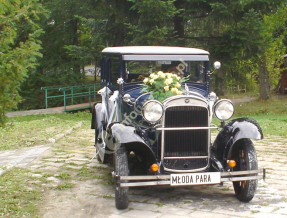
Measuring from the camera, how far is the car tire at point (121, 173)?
213 inches

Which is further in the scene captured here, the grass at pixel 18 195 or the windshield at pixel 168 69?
the windshield at pixel 168 69

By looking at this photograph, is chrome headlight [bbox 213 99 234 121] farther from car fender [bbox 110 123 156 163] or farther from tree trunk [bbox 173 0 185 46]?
tree trunk [bbox 173 0 185 46]

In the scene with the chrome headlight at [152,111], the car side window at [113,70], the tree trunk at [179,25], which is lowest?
the chrome headlight at [152,111]

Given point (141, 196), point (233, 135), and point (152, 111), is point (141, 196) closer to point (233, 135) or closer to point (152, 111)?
point (152, 111)

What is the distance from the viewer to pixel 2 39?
4977 mm

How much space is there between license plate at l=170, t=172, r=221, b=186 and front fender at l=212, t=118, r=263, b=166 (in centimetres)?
57

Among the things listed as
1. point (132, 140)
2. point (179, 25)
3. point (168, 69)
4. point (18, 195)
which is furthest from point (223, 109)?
point (179, 25)

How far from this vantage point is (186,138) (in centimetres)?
576

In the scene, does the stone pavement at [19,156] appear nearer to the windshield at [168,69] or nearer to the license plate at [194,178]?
the windshield at [168,69]

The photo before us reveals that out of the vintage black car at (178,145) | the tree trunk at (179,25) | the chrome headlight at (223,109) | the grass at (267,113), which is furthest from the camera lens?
the tree trunk at (179,25)

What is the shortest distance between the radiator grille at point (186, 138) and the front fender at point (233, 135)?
34cm

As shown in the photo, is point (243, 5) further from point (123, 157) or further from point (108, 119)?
point (123, 157)

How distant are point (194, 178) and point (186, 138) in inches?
22.7

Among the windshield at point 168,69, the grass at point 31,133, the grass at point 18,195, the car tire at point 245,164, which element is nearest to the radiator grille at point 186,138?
the car tire at point 245,164
